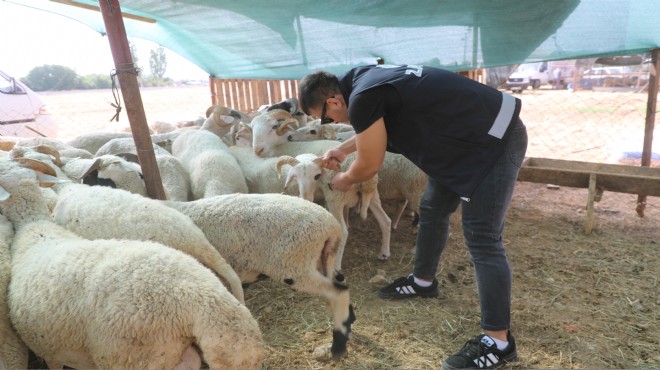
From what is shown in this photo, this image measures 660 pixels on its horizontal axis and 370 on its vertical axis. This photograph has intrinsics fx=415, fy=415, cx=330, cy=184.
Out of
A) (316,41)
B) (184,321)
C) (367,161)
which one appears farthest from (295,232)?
(316,41)

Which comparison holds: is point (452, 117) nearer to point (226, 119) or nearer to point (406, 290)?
point (406, 290)

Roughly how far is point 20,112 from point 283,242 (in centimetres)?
750

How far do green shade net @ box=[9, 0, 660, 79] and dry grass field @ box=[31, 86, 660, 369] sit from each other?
2079 millimetres

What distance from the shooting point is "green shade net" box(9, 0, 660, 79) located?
167 inches

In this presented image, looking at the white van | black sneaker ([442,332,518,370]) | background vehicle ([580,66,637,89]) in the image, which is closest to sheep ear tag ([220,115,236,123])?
the white van

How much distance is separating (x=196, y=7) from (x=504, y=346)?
4.57 meters

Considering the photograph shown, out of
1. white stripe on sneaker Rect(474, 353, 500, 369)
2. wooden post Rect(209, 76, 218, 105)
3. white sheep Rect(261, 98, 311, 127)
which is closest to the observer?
white stripe on sneaker Rect(474, 353, 500, 369)

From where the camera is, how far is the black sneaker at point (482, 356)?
2.40 m

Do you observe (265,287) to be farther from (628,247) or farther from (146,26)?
(146,26)

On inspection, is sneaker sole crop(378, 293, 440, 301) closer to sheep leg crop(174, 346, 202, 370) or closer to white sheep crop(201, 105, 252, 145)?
sheep leg crop(174, 346, 202, 370)

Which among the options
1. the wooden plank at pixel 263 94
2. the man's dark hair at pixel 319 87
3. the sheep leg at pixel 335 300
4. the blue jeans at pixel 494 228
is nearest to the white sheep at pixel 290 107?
the wooden plank at pixel 263 94

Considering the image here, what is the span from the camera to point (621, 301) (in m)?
3.21

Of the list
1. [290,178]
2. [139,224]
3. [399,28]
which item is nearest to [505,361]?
[290,178]

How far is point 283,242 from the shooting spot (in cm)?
262
